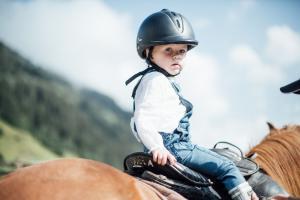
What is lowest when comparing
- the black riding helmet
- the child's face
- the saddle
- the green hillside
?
the green hillside

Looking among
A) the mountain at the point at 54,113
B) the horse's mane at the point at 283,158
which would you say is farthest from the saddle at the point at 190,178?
the mountain at the point at 54,113

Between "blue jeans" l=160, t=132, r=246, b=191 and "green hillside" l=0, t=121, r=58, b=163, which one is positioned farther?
"green hillside" l=0, t=121, r=58, b=163

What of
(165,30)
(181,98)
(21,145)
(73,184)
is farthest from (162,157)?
(21,145)

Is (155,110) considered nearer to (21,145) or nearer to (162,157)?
(162,157)

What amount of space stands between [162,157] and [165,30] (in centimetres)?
112

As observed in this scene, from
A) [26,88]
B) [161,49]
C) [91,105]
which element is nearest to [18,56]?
[26,88]

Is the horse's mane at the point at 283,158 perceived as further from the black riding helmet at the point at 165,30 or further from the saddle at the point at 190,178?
the black riding helmet at the point at 165,30

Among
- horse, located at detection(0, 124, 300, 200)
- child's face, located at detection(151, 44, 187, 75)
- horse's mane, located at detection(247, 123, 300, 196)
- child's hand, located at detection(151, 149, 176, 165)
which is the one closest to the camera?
horse, located at detection(0, 124, 300, 200)

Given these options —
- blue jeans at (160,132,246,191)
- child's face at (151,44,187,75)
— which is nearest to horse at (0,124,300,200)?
blue jeans at (160,132,246,191)

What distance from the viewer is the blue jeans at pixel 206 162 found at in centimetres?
282

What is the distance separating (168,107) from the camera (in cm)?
298

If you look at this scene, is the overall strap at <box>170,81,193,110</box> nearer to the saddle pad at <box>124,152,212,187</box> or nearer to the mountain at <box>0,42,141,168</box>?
the saddle pad at <box>124,152,212,187</box>

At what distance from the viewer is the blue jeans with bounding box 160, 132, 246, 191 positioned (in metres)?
2.82

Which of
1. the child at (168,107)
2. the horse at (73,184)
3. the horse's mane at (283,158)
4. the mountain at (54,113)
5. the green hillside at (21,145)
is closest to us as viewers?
the horse at (73,184)
